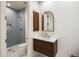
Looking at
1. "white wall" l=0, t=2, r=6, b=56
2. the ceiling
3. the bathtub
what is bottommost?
the bathtub

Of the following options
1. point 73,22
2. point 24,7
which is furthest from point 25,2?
point 73,22

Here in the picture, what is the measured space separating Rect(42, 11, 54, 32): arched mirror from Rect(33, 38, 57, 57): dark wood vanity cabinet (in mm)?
189

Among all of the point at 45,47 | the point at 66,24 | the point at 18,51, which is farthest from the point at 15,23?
the point at 66,24

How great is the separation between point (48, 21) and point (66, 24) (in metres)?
0.25

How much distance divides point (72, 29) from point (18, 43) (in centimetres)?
75

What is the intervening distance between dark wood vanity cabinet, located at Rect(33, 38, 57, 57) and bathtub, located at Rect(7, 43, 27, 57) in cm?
14

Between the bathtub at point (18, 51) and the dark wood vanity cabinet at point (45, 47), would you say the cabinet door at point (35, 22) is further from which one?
the bathtub at point (18, 51)

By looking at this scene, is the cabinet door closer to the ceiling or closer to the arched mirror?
the arched mirror

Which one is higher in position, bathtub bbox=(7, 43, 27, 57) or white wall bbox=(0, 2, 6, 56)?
white wall bbox=(0, 2, 6, 56)

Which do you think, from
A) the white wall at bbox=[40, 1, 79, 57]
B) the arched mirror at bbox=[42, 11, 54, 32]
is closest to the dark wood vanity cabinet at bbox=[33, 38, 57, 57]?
the white wall at bbox=[40, 1, 79, 57]

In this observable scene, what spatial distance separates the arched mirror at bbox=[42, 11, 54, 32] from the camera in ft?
4.22

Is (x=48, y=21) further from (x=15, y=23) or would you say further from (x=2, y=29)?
(x=2, y=29)

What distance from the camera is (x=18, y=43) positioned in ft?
4.14

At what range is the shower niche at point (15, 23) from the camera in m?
1.24
